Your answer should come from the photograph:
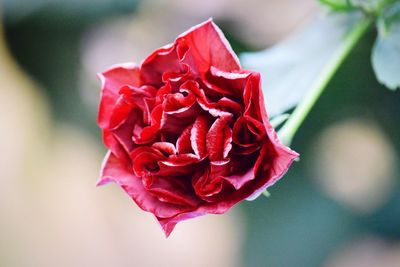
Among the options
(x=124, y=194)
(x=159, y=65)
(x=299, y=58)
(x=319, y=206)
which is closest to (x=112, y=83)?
(x=159, y=65)

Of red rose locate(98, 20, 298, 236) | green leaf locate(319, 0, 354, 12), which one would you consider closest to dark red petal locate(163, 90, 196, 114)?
red rose locate(98, 20, 298, 236)

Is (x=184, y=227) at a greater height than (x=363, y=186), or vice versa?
(x=363, y=186)

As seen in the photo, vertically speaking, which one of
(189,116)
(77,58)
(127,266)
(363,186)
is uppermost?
(189,116)

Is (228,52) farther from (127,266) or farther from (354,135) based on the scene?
(127,266)

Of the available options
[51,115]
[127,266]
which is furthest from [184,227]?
[51,115]

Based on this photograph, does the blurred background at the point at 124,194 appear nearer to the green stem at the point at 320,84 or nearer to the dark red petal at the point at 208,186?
the green stem at the point at 320,84

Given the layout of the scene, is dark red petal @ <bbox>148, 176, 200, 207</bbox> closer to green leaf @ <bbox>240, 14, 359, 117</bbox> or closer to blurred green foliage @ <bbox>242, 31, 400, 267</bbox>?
green leaf @ <bbox>240, 14, 359, 117</bbox>
